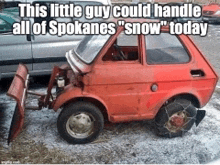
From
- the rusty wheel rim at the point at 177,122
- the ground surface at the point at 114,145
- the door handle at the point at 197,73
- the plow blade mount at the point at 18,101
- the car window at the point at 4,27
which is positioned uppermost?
the car window at the point at 4,27

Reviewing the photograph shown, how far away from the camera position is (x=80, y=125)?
12.8 feet

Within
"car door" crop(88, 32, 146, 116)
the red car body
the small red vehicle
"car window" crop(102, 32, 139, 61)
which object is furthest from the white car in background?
the red car body

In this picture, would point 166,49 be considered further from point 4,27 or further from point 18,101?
point 4,27

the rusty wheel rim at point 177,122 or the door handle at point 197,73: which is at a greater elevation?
the door handle at point 197,73

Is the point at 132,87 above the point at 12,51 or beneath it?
beneath

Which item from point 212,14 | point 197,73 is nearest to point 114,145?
point 197,73

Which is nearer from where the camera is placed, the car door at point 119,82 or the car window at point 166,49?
the car door at point 119,82

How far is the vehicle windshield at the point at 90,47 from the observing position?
390cm

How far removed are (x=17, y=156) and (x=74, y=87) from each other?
114 centimetres

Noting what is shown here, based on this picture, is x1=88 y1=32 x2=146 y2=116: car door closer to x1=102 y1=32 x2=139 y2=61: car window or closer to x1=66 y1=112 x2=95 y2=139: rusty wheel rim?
x1=102 y1=32 x2=139 y2=61: car window

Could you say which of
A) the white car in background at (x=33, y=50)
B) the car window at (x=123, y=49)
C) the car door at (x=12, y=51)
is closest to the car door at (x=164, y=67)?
the car window at (x=123, y=49)

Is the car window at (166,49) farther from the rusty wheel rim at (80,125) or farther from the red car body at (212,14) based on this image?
the red car body at (212,14)

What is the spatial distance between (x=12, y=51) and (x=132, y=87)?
9.55 feet

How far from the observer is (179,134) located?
4211 millimetres
